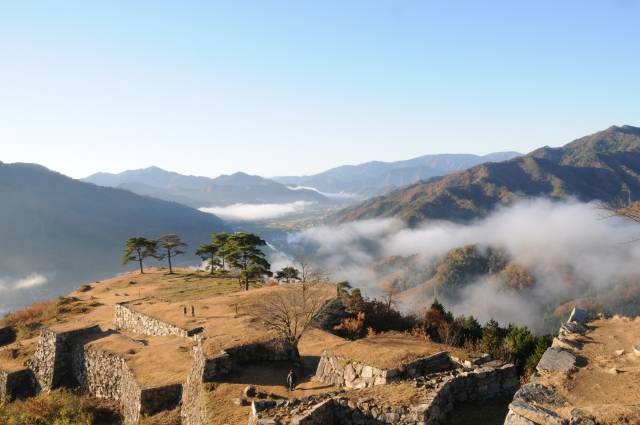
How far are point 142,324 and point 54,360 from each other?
7.14 m

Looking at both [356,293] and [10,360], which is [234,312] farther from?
[10,360]

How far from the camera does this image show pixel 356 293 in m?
34.2

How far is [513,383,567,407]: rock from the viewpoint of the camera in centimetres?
1034

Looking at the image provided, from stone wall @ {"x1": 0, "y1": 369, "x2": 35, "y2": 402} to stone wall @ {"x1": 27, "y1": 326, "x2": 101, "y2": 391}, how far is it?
0.48m

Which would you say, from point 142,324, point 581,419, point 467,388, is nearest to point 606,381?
point 581,419

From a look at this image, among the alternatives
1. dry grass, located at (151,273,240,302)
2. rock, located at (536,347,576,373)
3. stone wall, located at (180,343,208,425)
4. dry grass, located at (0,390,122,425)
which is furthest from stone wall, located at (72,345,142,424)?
rock, located at (536,347,576,373)

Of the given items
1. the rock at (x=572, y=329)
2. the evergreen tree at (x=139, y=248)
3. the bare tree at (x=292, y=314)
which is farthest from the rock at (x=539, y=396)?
the evergreen tree at (x=139, y=248)

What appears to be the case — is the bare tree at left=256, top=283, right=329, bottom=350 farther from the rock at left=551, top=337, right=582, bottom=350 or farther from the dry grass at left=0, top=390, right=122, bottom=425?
the rock at left=551, top=337, right=582, bottom=350

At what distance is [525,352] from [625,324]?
35.4ft

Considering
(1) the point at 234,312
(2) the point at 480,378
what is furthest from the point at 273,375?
(1) the point at 234,312

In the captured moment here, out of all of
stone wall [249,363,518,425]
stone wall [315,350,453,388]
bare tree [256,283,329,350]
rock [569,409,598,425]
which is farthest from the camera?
bare tree [256,283,329,350]

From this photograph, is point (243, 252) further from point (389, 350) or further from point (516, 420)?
point (516, 420)

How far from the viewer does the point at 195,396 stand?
17.1 metres

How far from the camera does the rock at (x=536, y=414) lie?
370 inches
